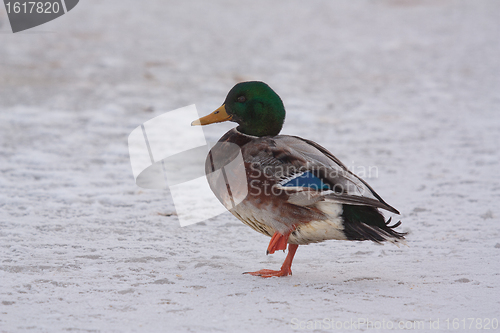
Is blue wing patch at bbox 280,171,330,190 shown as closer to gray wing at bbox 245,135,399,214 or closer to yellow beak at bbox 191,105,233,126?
gray wing at bbox 245,135,399,214

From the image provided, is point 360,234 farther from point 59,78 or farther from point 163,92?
point 59,78

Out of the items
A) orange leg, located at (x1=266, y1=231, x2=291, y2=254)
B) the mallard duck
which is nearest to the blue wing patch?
the mallard duck

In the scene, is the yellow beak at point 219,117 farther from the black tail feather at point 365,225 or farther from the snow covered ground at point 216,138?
the black tail feather at point 365,225

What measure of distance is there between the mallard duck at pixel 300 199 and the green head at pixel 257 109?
0.16m

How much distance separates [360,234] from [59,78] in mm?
6140

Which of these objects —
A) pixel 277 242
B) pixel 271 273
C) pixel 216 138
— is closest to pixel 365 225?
pixel 277 242

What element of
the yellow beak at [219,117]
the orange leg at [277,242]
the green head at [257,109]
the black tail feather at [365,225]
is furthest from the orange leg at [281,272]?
the yellow beak at [219,117]

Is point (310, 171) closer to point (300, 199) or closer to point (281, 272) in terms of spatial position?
point (300, 199)

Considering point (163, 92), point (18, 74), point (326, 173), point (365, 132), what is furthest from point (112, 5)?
point (326, 173)

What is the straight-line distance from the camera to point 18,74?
780 centimetres

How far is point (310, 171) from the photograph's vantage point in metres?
2.79

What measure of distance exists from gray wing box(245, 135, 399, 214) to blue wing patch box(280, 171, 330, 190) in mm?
11

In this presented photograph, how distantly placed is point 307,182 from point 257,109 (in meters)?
0.61

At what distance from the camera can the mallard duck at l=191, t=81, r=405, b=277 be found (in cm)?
274
